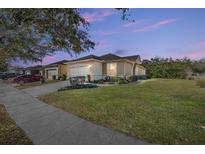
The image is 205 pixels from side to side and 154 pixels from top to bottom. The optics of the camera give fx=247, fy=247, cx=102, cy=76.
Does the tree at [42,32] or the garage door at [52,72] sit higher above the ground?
the tree at [42,32]

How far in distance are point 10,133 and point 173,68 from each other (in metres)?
4.42

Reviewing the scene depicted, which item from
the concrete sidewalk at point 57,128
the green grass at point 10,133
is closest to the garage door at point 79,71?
the concrete sidewalk at point 57,128

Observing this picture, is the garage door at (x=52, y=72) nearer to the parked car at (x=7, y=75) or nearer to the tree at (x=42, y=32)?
the tree at (x=42, y=32)

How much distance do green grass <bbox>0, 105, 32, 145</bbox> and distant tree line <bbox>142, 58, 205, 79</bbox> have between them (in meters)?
3.59

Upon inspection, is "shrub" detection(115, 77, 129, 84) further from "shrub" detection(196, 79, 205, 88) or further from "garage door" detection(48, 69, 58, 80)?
"shrub" detection(196, 79, 205, 88)

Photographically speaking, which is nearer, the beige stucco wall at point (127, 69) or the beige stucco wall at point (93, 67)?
the beige stucco wall at point (93, 67)

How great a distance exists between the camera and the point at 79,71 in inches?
268

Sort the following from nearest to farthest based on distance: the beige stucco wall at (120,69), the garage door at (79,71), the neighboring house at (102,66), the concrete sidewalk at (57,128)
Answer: the concrete sidewalk at (57,128) → the neighboring house at (102,66) → the garage door at (79,71) → the beige stucco wall at (120,69)

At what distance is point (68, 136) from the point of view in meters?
4.68

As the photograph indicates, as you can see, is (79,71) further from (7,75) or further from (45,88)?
(7,75)

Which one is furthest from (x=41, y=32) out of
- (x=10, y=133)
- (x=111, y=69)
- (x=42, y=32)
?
(x=111, y=69)

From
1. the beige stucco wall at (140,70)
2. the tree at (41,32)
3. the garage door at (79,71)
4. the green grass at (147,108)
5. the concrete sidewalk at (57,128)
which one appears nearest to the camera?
the concrete sidewalk at (57,128)

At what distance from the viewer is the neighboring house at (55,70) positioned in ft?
22.1
